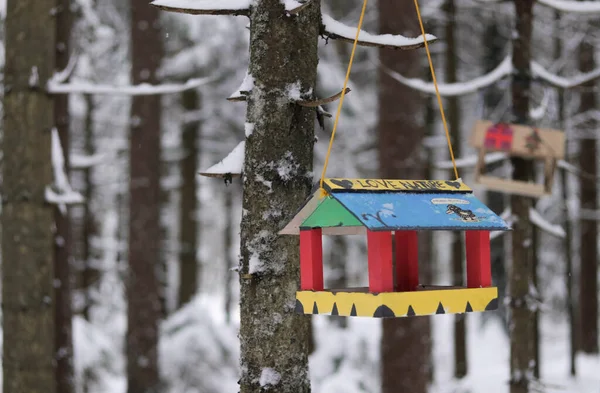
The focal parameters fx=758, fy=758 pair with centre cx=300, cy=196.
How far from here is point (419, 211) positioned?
3.01 metres

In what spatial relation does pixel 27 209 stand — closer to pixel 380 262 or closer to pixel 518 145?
pixel 518 145

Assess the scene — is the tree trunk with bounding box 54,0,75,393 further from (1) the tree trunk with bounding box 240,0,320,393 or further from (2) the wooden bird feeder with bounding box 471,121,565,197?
(1) the tree trunk with bounding box 240,0,320,393

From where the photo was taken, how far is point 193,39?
14.7 m

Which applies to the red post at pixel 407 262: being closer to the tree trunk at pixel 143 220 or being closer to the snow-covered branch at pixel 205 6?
the snow-covered branch at pixel 205 6

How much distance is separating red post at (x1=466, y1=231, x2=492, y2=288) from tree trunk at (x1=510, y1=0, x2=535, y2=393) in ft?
10.5

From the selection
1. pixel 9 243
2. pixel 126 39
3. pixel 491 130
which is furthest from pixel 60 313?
pixel 126 39

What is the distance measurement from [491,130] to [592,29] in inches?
344

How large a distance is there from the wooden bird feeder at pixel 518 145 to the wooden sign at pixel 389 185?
306cm

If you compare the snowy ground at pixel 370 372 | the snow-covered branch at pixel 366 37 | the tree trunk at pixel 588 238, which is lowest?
the snowy ground at pixel 370 372

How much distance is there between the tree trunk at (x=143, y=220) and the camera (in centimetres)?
1062

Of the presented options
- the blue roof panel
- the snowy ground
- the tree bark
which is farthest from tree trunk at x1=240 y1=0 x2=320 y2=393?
the tree bark

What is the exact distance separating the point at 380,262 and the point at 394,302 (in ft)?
0.62

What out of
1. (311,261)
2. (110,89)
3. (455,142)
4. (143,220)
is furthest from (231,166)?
(455,142)

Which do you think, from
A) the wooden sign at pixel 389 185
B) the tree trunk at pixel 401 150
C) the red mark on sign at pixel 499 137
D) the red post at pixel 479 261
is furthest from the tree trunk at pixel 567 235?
the wooden sign at pixel 389 185
